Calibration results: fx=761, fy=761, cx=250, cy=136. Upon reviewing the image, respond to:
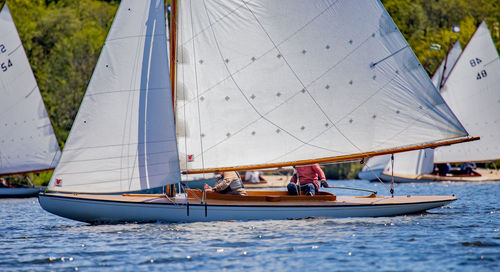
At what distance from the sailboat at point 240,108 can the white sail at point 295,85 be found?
28mm

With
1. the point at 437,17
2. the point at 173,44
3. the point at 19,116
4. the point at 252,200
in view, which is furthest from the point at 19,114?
the point at 437,17

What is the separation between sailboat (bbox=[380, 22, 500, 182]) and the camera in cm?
4553

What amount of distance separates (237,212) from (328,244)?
4566mm

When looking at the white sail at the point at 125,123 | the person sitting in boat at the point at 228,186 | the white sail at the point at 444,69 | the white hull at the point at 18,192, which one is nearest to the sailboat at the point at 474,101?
the white sail at the point at 444,69

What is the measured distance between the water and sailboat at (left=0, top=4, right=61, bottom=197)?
1672 centimetres

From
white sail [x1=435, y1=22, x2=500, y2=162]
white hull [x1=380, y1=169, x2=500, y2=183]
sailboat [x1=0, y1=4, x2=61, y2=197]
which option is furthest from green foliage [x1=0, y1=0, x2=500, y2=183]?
white sail [x1=435, y1=22, x2=500, y2=162]

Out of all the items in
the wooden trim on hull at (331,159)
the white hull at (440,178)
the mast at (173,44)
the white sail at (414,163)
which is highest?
the mast at (173,44)

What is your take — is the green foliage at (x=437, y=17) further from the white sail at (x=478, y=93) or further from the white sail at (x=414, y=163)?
the white sail at (x=478, y=93)

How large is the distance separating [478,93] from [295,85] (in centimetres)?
2751

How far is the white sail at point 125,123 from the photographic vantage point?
20312 millimetres

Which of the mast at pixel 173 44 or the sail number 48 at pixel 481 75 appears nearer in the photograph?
the mast at pixel 173 44

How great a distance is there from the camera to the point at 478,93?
151ft

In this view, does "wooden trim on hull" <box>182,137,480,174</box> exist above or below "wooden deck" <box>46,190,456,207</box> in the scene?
above

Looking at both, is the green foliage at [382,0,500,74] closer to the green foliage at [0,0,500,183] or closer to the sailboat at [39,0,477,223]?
the green foliage at [0,0,500,183]
